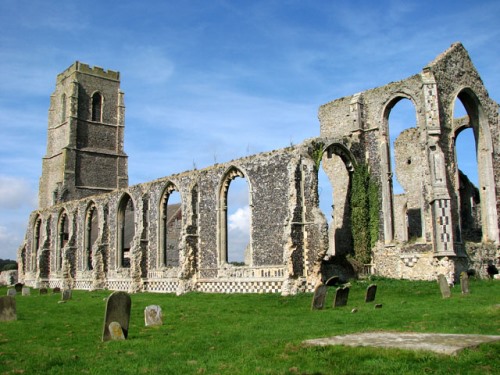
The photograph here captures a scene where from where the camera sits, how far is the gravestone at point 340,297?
45.5 ft

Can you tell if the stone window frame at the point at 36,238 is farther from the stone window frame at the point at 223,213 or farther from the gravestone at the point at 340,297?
the gravestone at the point at 340,297

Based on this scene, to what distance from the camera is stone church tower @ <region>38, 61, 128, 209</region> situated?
42719 mm

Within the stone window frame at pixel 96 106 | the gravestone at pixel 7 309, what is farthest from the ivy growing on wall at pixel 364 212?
the stone window frame at pixel 96 106

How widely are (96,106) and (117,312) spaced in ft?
129

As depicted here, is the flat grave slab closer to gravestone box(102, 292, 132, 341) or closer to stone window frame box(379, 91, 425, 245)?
gravestone box(102, 292, 132, 341)

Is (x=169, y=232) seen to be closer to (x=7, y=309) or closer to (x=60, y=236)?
(x=60, y=236)

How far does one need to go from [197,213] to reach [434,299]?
1117 cm

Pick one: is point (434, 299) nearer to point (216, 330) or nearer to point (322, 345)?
point (216, 330)

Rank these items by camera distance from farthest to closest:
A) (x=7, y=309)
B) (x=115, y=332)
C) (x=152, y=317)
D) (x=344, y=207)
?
(x=344, y=207)
(x=7, y=309)
(x=152, y=317)
(x=115, y=332)

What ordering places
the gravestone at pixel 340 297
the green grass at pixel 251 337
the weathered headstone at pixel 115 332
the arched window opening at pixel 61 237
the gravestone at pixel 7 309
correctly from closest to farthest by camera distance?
the green grass at pixel 251 337 < the weathered headstone at pixel 115 332 < the gravestone at pixel 7 309 < the gravestone at pixel 340 297 < the arched window opening at pixel 61 237

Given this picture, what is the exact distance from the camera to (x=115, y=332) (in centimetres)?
928

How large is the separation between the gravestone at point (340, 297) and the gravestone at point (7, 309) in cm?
805

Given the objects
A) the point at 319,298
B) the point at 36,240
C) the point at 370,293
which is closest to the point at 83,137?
the point at 36,240

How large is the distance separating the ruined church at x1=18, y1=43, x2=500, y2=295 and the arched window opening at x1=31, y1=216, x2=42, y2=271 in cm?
1133
